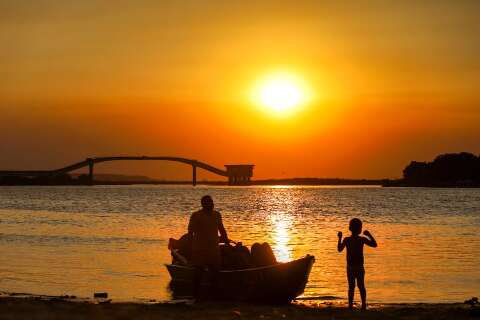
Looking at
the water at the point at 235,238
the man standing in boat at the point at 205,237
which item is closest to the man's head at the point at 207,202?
the man standing in boat at the point at 205,237

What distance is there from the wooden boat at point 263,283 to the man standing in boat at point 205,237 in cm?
107

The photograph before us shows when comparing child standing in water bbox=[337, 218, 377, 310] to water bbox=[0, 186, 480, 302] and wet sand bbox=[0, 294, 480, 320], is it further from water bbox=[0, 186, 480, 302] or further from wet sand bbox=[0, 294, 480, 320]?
water bbox=[0, 186, 480, 302]

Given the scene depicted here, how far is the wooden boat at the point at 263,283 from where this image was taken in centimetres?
1712

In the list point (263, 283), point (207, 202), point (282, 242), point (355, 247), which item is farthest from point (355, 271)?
point (282, 242)

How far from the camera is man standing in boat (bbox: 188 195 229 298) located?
1540 cm

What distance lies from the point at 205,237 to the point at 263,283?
2355mm

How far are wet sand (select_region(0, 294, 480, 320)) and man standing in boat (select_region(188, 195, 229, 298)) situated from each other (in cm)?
76

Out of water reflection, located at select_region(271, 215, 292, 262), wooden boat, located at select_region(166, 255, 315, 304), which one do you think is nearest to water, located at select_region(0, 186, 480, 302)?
water reflection, located at select_region(271, 215, 292, 262)

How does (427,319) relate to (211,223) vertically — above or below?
below

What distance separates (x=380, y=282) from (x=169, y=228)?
1076 inches

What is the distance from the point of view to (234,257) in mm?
17844

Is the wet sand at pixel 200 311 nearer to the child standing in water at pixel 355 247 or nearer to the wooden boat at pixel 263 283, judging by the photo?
the wooden boat at pixel 263 283

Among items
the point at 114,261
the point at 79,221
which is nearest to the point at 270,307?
the point at 114,261

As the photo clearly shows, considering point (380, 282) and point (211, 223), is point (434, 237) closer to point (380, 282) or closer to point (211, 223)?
point (380, 282)
